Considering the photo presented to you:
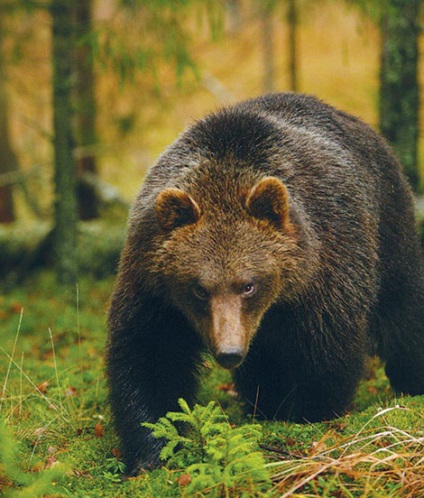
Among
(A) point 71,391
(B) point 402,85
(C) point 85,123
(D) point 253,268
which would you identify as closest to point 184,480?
(D) point 253,268

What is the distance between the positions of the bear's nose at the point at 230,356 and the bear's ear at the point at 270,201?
0.92 m

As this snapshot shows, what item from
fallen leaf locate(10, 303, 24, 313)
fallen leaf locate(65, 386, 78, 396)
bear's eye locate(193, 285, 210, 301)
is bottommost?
fallen leaf locate(10, 303, 24, 313)

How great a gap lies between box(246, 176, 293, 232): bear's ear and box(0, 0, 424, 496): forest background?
1.39 m

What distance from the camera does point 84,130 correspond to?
12.9 meters

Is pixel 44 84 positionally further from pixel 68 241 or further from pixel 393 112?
pixel 393 112

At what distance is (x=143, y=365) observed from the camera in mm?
4914

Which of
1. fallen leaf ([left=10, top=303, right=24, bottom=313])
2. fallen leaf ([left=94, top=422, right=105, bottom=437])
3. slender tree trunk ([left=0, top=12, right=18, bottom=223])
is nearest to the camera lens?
fallen leaf ([left=94, top=422, right=105, bottom=437])

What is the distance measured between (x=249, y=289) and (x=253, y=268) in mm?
126

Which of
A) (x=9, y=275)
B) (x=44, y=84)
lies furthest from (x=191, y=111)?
(x=9, y=275)

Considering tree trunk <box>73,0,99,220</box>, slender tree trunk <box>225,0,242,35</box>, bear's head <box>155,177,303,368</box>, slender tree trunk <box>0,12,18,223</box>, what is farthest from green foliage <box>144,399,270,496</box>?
slender tree trunk <box>0,12,18,223</box>

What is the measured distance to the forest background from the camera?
5039 mm

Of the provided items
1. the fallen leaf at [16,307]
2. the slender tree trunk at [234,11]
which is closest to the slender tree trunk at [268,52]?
the slender tree trunk at [234,11]

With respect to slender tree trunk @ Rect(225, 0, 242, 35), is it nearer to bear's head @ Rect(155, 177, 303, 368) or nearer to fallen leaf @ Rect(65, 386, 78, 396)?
fallen leaf @ Rect(65, 386, 78, 396)

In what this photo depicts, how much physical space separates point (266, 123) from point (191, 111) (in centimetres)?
1067
